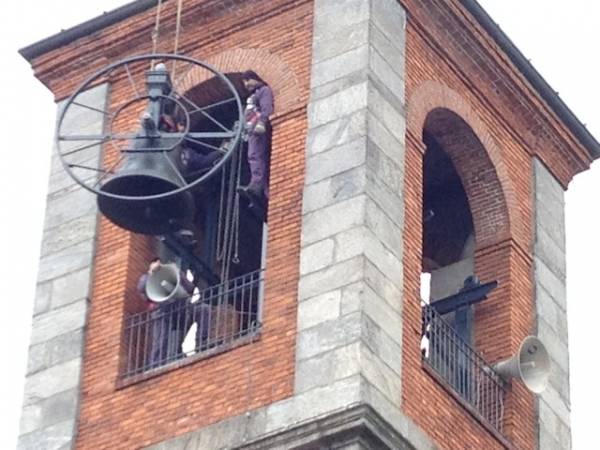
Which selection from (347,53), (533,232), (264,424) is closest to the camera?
(264,424)

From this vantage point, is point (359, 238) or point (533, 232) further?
point (533, 232)

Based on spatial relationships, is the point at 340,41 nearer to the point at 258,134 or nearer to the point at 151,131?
the point at 258,134

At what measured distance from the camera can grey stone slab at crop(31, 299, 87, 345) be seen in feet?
111

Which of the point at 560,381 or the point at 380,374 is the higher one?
the point at 560,381

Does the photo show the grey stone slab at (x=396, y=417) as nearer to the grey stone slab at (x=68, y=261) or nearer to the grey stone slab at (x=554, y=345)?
the grey stone slab at (x=554, y=345)

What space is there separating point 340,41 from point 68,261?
3.68 m

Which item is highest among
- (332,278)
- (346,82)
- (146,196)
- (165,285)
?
(346,82)

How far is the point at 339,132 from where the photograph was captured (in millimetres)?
33219

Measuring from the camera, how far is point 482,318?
35.2 metres

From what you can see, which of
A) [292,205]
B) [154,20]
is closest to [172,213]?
[292,205]

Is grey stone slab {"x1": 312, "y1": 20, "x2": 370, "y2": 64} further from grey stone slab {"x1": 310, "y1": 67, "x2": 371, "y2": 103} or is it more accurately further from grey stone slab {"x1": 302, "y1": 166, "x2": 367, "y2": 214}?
grey stone slab {"x1": 302, "y1": 166, "x2": 367, "y2": 214}

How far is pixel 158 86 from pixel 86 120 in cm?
287

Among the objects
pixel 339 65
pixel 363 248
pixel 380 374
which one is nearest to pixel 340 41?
pixel 339 65

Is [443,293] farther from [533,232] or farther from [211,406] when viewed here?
[211,406]
